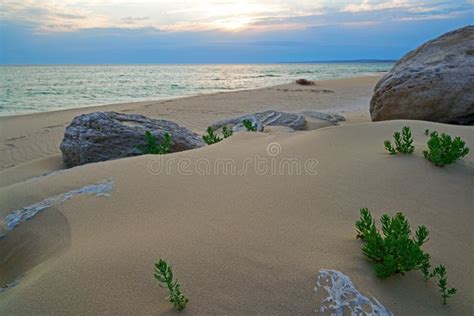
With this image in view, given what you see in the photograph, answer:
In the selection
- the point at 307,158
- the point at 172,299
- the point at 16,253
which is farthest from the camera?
the point at 307,158

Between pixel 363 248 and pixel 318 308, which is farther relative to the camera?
A: pixel 363 248

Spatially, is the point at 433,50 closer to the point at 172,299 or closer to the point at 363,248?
the point at 363,248

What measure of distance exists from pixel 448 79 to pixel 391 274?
5.12m

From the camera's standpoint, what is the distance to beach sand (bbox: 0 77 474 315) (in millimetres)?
1716

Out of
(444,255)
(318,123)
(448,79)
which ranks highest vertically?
(448,79)

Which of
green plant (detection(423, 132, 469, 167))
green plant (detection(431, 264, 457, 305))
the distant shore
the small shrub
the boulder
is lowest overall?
the distant shore

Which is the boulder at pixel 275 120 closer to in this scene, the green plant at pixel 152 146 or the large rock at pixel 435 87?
the large rock at pixel 435 87

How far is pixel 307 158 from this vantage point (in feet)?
10.8

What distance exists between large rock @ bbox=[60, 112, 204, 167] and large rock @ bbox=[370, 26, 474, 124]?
3344 millimetres

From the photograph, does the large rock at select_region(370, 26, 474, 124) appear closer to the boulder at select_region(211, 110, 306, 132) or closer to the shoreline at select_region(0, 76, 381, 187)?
the boulder at select_region(211, 110, 306, 132)

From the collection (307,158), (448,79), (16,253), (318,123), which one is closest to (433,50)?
(448,79)

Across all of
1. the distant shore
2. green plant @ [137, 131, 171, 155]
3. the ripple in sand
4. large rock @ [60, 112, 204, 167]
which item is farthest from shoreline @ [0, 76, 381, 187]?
the ripple in sand

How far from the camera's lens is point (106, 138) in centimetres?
510

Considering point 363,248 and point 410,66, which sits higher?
point 410,66
